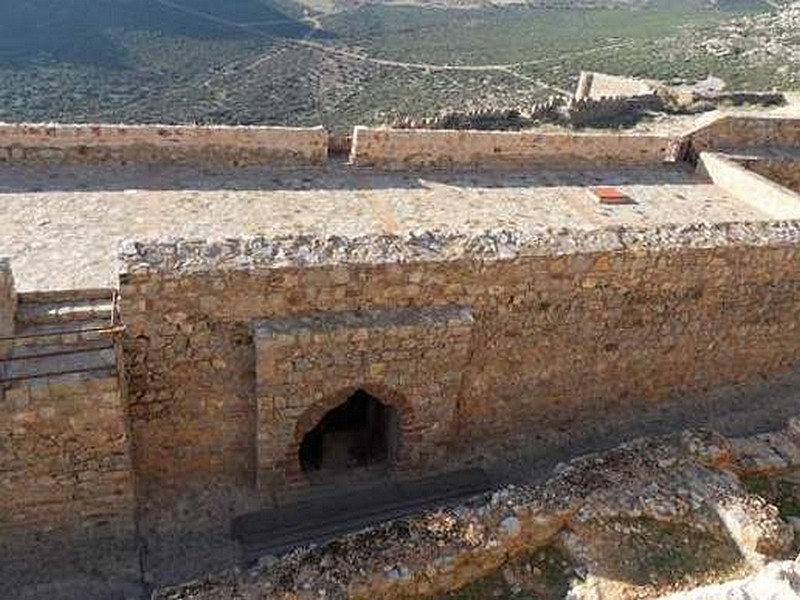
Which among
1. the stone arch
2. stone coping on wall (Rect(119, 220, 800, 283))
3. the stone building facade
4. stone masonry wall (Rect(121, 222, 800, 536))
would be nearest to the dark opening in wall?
the stone building facade

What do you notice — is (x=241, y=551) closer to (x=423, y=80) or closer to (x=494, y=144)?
(x=494, y=144)

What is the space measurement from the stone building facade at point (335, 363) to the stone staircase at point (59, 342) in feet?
0.13

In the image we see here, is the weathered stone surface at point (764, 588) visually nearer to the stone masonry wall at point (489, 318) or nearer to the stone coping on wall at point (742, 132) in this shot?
the stone masonry wall at point (489, 318)

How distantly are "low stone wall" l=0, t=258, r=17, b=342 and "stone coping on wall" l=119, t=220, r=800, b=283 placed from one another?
0.96 m

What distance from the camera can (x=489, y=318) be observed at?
316 inches

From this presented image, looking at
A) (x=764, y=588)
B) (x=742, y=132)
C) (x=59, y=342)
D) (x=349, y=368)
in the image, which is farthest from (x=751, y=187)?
(x=59, y=342)

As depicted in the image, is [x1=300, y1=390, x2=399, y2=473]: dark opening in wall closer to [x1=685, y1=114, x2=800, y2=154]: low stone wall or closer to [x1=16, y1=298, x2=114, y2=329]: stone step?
[x1=16, y1=298, x2=114, y2=329]: stone step

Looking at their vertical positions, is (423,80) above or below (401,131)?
below

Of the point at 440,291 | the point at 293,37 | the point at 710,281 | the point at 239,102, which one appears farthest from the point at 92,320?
the point at 293,37

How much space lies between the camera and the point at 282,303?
23.8ft

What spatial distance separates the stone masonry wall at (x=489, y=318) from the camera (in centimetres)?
711

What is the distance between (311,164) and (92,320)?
18.3ft

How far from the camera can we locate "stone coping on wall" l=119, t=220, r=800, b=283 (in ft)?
22.5

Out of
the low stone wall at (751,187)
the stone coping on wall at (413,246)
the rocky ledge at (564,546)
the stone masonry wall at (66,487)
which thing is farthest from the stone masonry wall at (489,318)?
the low stone wall at (751,187)
